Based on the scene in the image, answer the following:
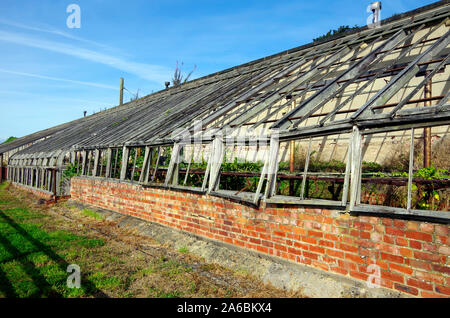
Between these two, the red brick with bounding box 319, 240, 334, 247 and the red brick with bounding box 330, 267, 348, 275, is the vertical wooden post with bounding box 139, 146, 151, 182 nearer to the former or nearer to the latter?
the red brick with bounding box 319, 240, 334, 247

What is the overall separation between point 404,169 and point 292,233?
3.84 meters

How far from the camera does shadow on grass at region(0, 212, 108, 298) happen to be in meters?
3.69

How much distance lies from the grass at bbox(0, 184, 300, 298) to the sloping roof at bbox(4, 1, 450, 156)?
2.31 m

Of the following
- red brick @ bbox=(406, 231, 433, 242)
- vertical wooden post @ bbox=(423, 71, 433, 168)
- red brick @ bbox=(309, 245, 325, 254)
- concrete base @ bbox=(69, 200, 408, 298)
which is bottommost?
concrete base @ bbox=(69, 200, 408, 298)

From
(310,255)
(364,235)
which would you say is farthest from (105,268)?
(364,235)

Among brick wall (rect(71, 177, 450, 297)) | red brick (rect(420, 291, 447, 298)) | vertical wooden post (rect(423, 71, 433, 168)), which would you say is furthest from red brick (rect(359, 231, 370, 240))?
vertical wooden post (rect(423, 71, 433, 168))

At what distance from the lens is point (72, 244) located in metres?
5.77

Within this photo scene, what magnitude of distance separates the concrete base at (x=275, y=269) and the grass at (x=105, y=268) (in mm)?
141

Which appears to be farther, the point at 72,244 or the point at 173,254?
the point at 72,244

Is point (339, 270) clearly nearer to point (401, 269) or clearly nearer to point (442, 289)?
point (401, 269)

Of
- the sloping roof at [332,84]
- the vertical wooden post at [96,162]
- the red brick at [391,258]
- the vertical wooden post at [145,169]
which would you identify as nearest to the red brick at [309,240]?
the red brick at [391,258]

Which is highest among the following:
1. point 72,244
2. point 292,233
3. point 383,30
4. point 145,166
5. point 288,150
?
point 383,30
